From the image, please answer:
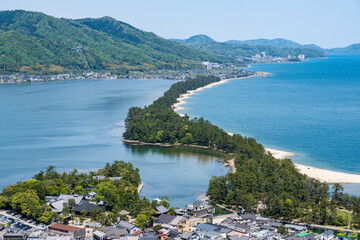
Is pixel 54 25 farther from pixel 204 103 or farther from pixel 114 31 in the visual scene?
pixel 204 103

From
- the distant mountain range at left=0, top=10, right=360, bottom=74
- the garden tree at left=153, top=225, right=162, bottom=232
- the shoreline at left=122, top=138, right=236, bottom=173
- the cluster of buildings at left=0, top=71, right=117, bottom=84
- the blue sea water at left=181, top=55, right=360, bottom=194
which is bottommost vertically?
the garden tree at left=153, top=225, right=162, bottom=232

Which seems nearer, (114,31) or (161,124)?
(161,124)

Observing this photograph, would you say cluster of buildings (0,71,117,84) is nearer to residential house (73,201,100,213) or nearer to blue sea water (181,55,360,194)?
blue sea water (181,55,360,194)

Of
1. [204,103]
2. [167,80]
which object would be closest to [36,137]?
[204,103]

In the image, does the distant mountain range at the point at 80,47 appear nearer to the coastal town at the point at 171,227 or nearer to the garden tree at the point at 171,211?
the coastal town at the point at 171,227

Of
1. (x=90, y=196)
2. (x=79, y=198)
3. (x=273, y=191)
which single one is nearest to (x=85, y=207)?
(x=79, y=198)

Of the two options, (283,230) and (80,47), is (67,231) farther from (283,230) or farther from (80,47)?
(80,47)

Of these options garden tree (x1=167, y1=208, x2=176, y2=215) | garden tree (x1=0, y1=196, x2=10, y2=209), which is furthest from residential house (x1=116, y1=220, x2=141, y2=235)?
garden tree (x1=0, y1=196, x2=10, y2=209)
